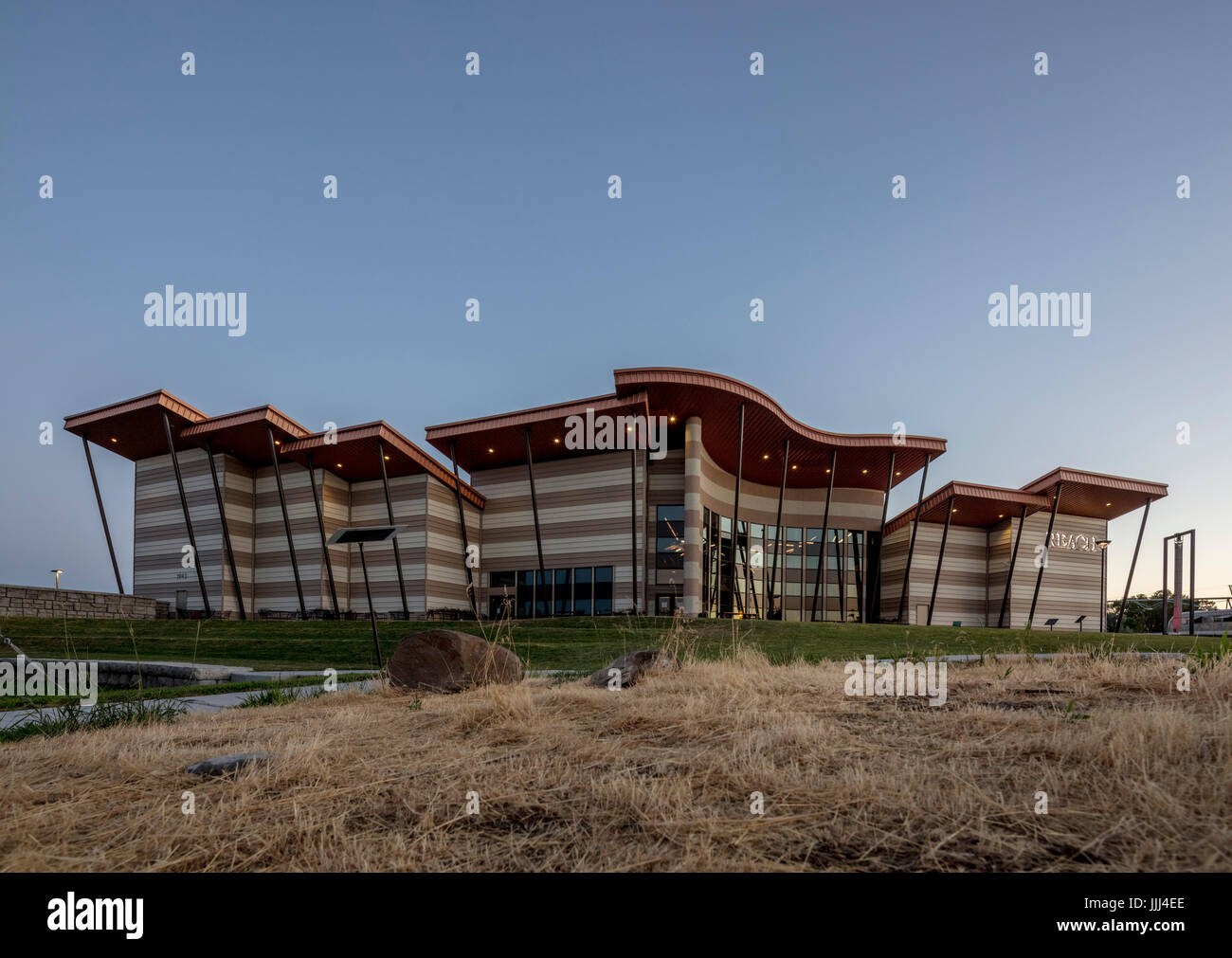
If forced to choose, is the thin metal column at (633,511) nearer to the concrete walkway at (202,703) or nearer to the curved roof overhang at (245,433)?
the curved roof overhang at (245,433)

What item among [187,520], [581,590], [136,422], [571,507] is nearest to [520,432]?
[571,507]

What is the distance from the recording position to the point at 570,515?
34.8 metres

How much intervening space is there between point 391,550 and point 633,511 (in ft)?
44.9

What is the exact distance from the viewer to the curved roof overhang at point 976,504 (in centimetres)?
4066

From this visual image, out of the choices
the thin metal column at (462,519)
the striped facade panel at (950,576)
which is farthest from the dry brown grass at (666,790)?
the striped facade panel at (950,576)

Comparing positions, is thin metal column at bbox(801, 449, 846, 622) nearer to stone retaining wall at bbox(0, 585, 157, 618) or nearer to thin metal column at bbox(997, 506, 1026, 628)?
thin metal column at bbox(997, 506, 1026, 628)

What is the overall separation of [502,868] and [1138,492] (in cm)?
4914

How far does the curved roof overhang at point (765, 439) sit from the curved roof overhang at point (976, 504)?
2.65 m

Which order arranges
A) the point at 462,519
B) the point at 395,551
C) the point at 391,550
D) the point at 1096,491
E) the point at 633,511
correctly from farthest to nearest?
the point at 1096,491
the point at 391,550
the point at 462,519
the point at 395,551
the point at 633,511

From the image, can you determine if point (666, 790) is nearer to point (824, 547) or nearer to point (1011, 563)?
point (824, 547)

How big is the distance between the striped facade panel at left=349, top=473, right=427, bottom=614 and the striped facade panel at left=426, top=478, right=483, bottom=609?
1.58 feet
